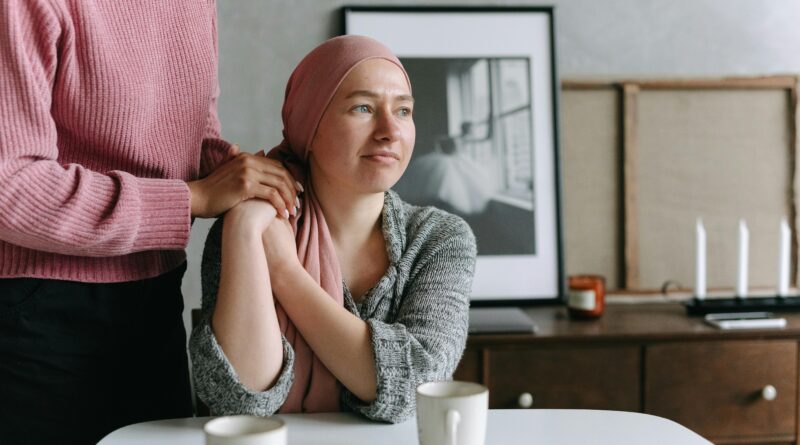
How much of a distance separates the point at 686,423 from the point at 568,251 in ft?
1.94

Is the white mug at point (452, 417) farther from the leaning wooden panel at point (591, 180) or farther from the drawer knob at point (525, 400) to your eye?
the leaning wooden panel at point (591, 180)

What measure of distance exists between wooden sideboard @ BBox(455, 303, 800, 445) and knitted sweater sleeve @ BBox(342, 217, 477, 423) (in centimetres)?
65

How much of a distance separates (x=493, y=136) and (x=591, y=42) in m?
0.40

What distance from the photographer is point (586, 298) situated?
6.50ft

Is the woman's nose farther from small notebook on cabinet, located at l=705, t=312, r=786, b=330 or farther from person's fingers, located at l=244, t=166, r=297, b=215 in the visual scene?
small notebook on cabinet, located at l=705, t=312, r=786, b=330

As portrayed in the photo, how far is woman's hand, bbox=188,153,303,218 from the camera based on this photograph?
1.13 m

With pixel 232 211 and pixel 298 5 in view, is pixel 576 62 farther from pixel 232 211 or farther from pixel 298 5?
pixel 232 211

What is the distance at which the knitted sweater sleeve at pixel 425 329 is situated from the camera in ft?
3.36

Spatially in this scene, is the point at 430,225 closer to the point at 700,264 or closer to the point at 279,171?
the point at 279,171

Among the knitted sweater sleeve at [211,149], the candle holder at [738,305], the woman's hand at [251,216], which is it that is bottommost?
the candle holder at [738,305]

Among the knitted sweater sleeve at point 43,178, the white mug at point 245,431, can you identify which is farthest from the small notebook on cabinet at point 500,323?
the white mug at point 245,431

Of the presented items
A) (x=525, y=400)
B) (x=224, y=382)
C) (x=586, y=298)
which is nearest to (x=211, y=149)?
(x=224, y=382)

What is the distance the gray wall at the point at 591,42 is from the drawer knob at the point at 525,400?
3.07ft

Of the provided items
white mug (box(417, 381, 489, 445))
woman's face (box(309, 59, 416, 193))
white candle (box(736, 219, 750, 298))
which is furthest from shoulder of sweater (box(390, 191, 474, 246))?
white candle (box(736, 219, 750, 298))
